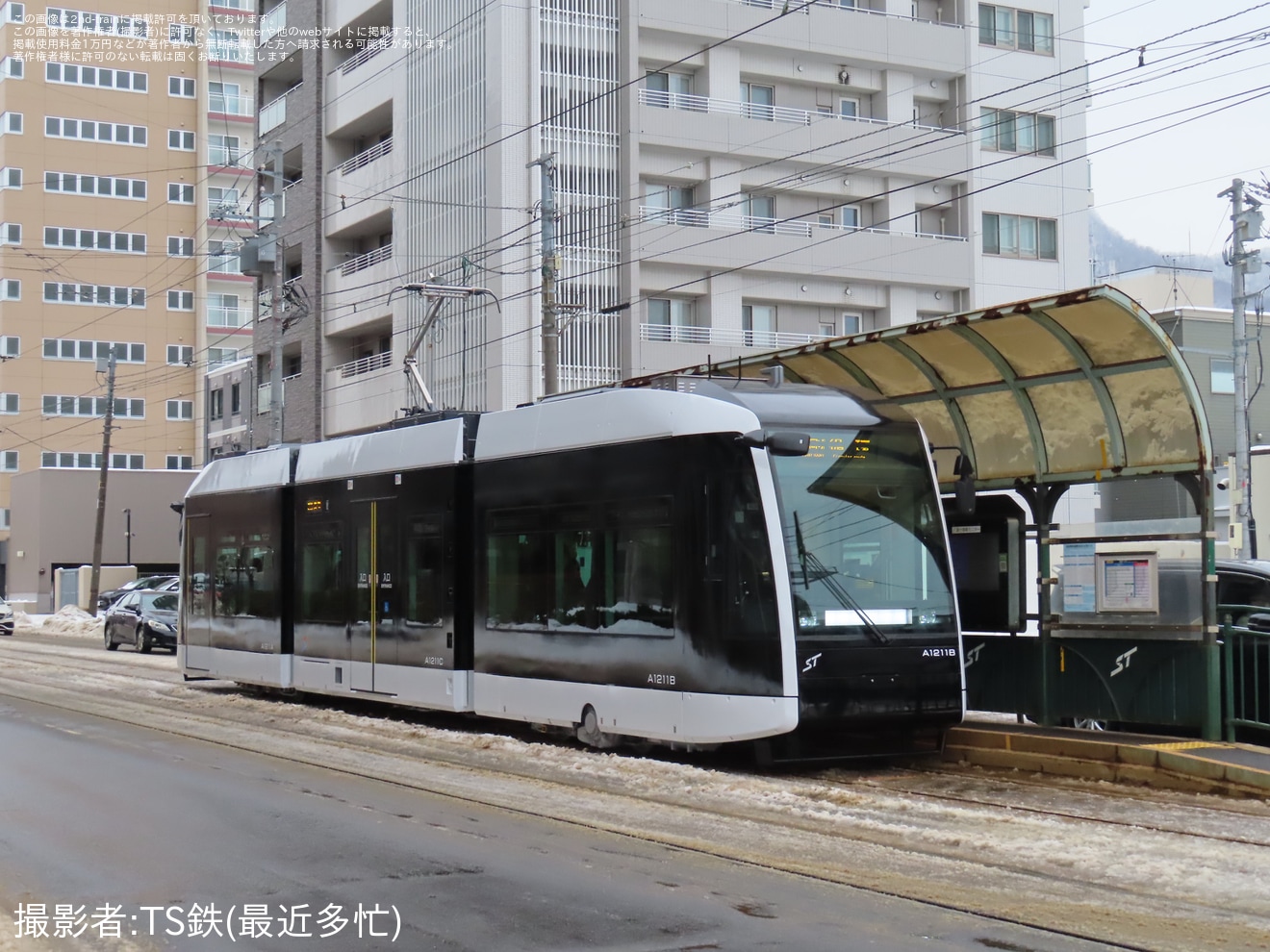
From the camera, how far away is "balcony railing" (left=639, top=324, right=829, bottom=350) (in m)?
41.6

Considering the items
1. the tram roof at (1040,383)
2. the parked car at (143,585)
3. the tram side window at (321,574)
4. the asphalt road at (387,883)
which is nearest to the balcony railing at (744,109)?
the parked car at (143,585)

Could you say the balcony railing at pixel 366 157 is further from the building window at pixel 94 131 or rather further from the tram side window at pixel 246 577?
the building window at pixel 94 131

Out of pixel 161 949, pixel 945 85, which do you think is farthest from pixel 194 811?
pixel 945 85

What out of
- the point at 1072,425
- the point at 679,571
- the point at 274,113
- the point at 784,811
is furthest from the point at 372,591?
the point at 274,113

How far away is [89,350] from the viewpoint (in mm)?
87312

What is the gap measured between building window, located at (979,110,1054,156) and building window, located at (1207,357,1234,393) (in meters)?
9.17

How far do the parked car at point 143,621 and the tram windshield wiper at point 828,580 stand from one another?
26.5 m

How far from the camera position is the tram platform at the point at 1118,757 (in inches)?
437

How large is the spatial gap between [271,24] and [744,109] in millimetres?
19203

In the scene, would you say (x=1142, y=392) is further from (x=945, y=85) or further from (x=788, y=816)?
(x=945, y=85)

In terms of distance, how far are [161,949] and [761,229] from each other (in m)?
37.9

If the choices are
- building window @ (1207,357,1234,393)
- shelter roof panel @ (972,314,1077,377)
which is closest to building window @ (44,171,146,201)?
building window @ (1207,357,1234,393)

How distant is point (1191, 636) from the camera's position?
42.7 feet

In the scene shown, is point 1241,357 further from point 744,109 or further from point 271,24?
point 271,24
